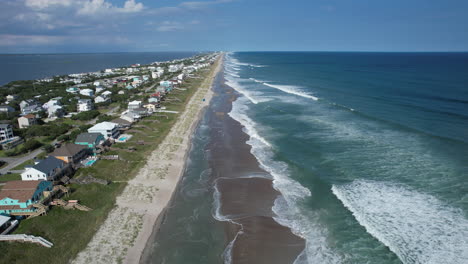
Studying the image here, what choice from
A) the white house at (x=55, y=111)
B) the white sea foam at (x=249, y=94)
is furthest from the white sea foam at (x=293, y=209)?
the white house at (x=55, y=111)

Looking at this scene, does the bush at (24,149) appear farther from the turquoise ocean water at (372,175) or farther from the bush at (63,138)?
the turquoise ocean water at (372,175)

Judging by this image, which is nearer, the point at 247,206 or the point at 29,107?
the point at 247,206

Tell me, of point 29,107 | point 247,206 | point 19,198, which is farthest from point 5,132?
point 247,206

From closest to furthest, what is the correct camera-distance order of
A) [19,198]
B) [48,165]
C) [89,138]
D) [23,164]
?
[19,198] < [48,165] < [23,164] < [89,138]

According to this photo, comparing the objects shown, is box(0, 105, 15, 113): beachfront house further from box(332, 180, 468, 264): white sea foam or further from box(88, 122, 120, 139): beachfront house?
box(332, 180, 468, 264): white sea foam

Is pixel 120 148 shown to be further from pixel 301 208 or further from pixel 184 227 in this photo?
pixel 301 208

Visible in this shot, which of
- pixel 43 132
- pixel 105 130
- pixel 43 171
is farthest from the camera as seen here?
pixel 43 132

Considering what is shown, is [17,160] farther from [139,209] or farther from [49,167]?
[139,209]

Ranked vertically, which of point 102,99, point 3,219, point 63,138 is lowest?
point 3,219
